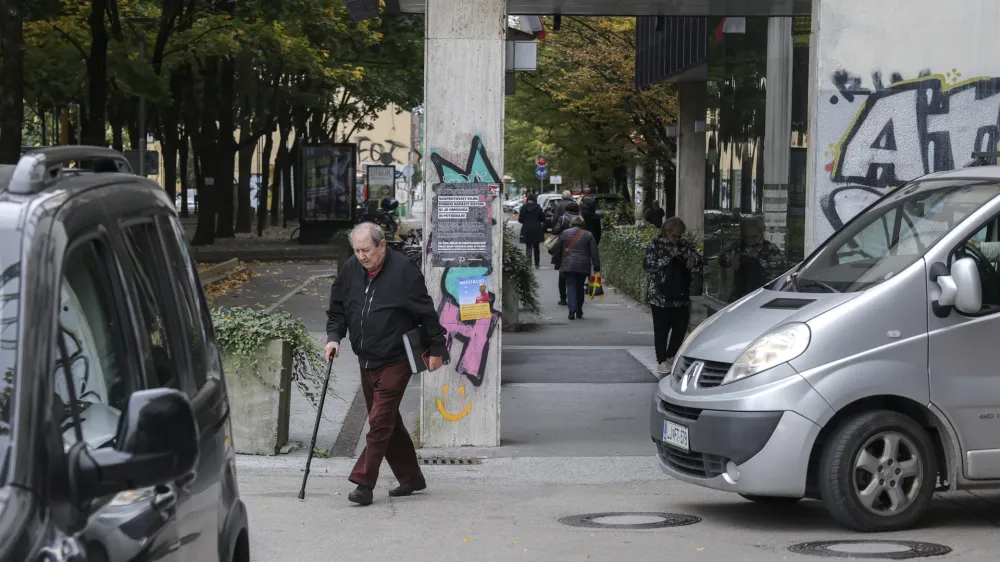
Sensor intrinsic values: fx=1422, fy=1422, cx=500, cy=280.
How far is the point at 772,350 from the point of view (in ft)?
23.5

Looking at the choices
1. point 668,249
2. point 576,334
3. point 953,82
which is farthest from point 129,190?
point 576,334

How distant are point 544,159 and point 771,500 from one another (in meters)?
48.4

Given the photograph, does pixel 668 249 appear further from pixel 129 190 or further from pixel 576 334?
pixel 129 190

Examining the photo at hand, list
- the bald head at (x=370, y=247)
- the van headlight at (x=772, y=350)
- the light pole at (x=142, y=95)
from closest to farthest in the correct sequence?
the van headlight at (x=772, y=350) < the bald head at (x=370, y=247) < the light pole at (x=142, y=95)

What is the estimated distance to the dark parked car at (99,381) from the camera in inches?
100

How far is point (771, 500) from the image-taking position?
26.8 feet

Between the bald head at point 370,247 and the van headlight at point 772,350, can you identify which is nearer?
the van headlight at point 772,350

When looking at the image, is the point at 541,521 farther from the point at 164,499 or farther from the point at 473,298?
the point at 164,499

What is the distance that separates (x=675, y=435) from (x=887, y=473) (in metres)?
1.11

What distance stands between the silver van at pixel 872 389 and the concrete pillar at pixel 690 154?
68.9 ft

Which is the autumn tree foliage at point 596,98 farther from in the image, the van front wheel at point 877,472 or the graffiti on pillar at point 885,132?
the van front wheel at point 877,472

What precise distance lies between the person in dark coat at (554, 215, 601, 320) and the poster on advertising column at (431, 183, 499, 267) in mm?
10211

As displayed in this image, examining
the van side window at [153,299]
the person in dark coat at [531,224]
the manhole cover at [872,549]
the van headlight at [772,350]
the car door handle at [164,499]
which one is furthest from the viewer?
the person in dark coat at [531,224]

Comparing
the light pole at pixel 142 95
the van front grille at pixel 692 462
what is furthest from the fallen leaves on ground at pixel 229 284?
the van front grille at pixel 692 462
